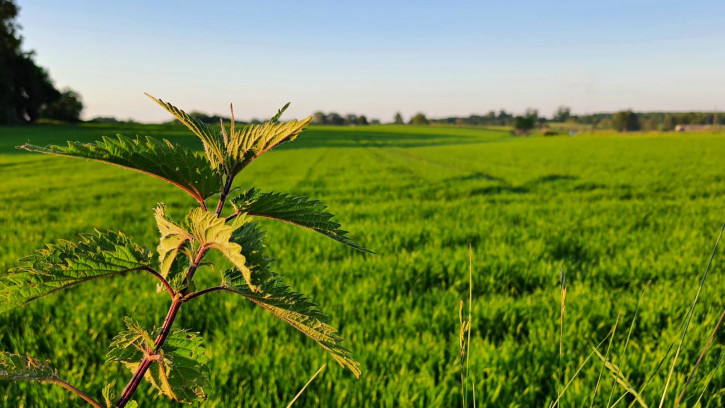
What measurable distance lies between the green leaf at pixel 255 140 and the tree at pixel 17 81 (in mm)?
61470

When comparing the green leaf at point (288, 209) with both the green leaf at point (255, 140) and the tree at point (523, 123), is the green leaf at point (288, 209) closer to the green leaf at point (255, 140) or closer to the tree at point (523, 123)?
the green leaf at point (255, 140)

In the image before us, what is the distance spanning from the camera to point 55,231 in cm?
591

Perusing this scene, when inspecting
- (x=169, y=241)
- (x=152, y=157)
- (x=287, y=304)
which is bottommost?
(x=287, y=304)

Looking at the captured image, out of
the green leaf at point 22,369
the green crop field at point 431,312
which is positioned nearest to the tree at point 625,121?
the green crop field at point 431,312

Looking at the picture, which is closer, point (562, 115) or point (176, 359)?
point (176, 359)

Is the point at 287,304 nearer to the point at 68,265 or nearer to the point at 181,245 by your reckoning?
the point at 181,245

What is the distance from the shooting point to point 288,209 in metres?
0.57

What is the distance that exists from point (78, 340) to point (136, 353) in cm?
249

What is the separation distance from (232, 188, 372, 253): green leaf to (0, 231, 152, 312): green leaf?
159 millimetres

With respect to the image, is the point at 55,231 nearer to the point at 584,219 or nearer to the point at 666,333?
the point at 666,333

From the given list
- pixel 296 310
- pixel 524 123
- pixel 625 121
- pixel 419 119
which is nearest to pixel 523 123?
pixel 524 123

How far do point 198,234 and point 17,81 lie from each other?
234 ft

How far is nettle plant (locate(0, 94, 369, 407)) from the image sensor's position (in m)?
0.50

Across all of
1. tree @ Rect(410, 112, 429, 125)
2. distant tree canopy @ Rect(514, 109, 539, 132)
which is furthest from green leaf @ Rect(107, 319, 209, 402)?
tree @ Rect(410, 112, 429, 125)
